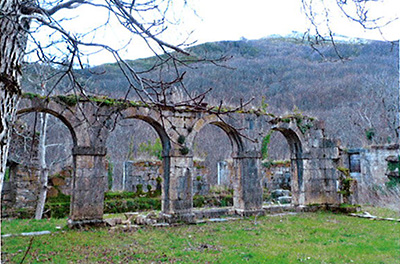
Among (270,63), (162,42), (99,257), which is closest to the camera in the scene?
(162,42)

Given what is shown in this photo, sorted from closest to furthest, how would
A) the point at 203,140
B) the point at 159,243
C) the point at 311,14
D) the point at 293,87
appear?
the point at 311,14 → the point at 159,243 → the point at 203,140 → the point at 293,87

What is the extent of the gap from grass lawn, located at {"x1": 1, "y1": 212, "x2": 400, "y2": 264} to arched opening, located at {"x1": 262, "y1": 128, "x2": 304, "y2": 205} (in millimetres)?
2834

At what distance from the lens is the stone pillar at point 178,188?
9.43m

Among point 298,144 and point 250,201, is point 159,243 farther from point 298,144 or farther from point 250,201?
point 298,144

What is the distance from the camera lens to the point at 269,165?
17.1 m

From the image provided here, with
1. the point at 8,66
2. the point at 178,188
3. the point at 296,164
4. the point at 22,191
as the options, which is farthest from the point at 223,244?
the point at 22,191

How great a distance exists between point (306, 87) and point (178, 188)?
33.7 metres

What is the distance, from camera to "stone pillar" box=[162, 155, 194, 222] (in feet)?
30.9

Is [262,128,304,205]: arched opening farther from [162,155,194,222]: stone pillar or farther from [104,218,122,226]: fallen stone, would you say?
[104,218,122,226]: fallen stone

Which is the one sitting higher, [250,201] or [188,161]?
[188,161]

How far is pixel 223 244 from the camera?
680 cm

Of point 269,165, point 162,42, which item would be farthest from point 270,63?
point 162,42

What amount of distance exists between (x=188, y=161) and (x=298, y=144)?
15.5 ft

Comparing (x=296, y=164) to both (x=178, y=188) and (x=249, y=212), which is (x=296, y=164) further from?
(x=178, y=188)
